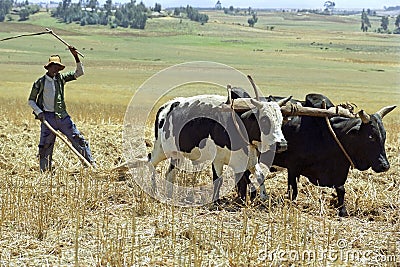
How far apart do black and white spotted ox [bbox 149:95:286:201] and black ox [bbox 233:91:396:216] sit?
0.32 metres

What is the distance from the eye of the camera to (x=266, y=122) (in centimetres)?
886

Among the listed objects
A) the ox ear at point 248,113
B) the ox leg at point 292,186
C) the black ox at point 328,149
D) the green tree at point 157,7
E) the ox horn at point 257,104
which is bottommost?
the green tree at point 157,7

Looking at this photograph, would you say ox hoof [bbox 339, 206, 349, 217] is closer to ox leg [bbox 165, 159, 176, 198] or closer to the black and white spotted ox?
the black and white spotted ox

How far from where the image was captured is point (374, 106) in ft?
97.6

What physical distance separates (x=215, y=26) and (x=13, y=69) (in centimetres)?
10304

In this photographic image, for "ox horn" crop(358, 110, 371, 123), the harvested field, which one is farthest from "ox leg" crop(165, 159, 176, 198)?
"ox horn" crop(358, 110, 371, 123)

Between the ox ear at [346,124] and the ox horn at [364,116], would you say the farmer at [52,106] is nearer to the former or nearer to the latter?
the ox ear at [346,124]

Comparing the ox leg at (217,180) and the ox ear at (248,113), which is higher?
the ox ear at (248,113)

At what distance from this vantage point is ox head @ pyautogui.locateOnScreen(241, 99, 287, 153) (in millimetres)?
8734

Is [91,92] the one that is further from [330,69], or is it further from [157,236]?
[330,69]

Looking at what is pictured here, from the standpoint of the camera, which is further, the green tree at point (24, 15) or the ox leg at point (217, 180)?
the green tree at point (24, 15)

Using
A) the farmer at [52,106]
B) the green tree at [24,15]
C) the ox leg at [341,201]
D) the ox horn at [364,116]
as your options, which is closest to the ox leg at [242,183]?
the ox leg at [341,201]

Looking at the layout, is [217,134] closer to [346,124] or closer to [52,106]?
[346,124]

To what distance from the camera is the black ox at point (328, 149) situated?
9242 mm
